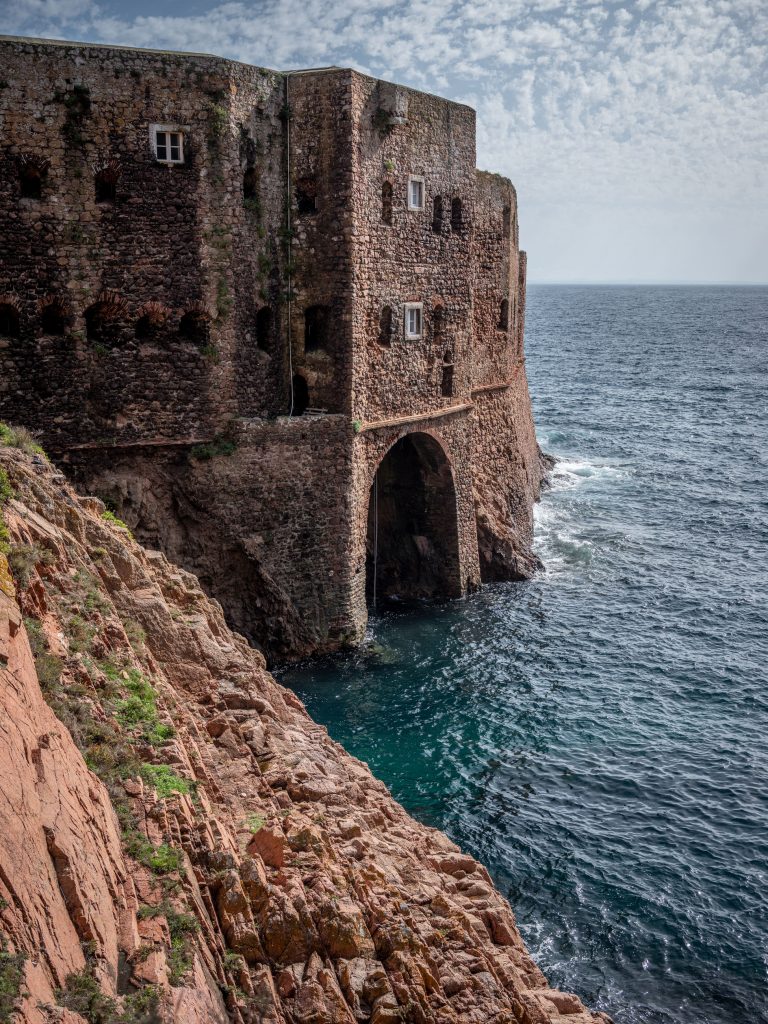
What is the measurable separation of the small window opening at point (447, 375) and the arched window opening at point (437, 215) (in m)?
4.35

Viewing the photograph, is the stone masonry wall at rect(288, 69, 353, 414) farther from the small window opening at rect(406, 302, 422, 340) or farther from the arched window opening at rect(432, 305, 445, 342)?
the arched window opening at rect(432, 305, 445, 342)

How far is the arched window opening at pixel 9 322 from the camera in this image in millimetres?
30078

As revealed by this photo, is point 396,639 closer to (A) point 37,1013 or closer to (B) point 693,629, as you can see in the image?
(B) point 693,629

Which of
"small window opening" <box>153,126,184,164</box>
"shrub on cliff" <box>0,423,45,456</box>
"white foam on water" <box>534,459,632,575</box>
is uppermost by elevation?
"small window opening" <box>153,126,184,164</box>

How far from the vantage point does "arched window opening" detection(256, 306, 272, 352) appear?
34125 millimetres

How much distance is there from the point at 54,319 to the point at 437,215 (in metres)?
14.3

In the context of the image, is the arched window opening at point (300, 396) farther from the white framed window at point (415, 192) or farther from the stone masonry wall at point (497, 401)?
the stone masonry wall at point (497, 401)

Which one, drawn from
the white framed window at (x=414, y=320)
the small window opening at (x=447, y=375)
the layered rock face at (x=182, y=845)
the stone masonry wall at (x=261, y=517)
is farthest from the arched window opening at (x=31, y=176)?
the small window opening at (x=447, y=375)

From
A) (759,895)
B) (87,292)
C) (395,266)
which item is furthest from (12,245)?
(759,895)

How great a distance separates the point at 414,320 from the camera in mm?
37188

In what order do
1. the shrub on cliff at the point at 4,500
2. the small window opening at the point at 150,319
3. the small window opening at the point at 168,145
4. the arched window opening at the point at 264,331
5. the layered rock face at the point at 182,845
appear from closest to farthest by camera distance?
the layered rock face at the point at 182,845
the shrub on cliff at the point at 4,500
the small window opening at the point at 168,145
the small window opening at the point at 150,319
the arched window opening at the point at 264,331

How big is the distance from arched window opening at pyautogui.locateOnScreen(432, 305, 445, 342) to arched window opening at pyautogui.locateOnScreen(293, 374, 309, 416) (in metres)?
5.81

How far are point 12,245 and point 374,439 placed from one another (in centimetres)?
1279

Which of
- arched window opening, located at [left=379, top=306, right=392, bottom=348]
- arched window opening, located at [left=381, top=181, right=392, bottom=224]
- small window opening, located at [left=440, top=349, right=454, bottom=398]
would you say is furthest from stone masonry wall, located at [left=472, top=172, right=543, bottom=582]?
arched window opening, located at [left=381, top=181, right=392, bottom=224]
